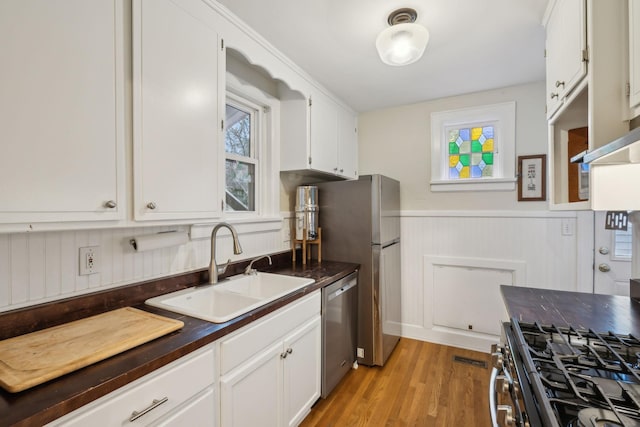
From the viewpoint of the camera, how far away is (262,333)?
4.49ft

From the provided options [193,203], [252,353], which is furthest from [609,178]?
[193,203]

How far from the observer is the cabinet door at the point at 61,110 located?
0.85 metres

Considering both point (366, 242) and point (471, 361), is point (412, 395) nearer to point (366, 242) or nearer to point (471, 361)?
point (471, 361)

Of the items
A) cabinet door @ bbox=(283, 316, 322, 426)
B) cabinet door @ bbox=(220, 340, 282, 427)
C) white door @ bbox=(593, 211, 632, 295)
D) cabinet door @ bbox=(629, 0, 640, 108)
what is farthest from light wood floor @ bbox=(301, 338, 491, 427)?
cabinet door @ bbox=(629, 0, 640, 108)

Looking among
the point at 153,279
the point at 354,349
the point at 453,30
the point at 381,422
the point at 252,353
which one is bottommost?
the point at 381,422

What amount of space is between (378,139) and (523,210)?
1.52 m

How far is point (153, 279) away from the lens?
1.48m

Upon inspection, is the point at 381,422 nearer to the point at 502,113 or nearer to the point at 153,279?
the point at 153,279

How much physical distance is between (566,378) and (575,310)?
2.65ft

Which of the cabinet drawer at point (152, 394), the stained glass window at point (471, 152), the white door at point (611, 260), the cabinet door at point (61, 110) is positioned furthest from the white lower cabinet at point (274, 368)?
the white door at point (611, 260)

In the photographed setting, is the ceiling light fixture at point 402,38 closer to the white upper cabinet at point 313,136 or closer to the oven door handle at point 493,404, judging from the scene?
the white upper cabinet at point 313,136

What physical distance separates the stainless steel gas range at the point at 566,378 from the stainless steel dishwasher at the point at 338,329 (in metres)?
1.04

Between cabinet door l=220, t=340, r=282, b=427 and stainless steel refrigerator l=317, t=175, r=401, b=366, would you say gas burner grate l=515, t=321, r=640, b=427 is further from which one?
stainless steel refrigerator l=317, t=175, r=401, b=366

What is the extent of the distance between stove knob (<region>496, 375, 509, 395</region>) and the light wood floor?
97 cm
